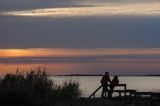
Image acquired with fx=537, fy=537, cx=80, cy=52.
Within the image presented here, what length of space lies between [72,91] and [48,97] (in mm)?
2137

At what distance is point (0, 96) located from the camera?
76.2 ft

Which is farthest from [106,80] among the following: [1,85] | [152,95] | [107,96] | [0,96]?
[0,96]

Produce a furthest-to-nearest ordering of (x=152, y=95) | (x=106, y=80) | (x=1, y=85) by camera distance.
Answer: (x=106, y=80) → (x=152, y=95) → (x=1, y=85)

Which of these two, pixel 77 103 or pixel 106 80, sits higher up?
pixel 106 80

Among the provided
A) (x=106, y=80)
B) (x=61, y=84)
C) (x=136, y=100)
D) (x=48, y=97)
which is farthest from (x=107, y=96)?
(x=48, y=97)

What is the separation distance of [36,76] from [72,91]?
7.04ft

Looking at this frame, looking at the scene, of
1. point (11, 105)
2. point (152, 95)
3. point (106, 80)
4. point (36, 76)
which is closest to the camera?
point (11, 105)

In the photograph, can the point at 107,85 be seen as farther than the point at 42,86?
Yes

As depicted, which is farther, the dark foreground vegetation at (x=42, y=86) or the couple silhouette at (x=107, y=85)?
the couple silhouette at (x=107, y=85)

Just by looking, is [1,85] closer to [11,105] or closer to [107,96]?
[11,105]

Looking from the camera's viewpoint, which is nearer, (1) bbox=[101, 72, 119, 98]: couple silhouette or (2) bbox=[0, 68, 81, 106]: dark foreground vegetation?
(2) bbox=[0, 68, 81, 106]: dark foreground vegetation

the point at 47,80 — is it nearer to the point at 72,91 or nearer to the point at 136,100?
the point at 72,91

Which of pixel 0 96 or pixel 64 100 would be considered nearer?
pixel 0 96

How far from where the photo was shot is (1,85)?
26.8 m
